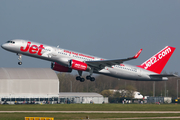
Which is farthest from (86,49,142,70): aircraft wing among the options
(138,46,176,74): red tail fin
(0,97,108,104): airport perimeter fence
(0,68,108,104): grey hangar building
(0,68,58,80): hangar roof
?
(0,68,58,80): hangar roof

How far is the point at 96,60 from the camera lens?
54344 mm

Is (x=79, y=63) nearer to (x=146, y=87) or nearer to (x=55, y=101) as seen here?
(x=55, y=101)

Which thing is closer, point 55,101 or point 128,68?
point 128,68

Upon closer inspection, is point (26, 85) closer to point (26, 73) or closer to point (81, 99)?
point (26, 73)

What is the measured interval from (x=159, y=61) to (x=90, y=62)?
15.1 metres

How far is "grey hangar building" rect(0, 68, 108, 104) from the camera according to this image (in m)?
89.2

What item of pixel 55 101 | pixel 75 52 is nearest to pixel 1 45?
pixel 75 52

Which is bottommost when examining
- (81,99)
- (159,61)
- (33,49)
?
(81,99)

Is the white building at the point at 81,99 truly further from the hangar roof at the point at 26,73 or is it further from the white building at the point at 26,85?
the hangar roof at the point at 26,73

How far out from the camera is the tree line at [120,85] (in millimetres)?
100562

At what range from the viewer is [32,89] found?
92.1m

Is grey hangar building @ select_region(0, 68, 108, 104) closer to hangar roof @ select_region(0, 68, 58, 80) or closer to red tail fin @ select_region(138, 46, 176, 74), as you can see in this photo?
hangar roof @ select_region(0, 68, 58, 80)

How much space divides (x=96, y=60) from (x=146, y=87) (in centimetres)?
5511

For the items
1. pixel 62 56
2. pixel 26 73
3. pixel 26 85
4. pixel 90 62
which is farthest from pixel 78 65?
pixel 26 73
